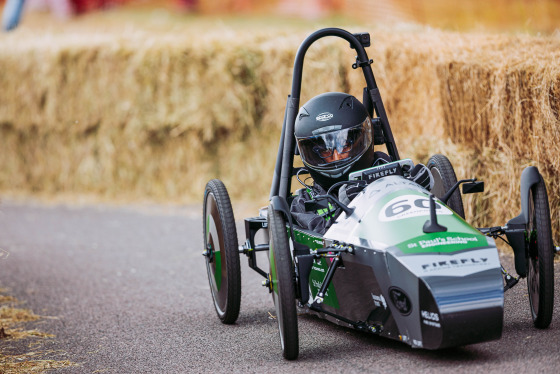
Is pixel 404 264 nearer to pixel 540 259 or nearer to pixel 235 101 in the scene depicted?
pixel 540 259

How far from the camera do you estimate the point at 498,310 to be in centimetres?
445

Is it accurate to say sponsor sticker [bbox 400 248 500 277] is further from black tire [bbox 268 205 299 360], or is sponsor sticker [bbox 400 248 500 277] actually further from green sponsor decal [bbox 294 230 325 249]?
green sponsor decal [bbox 294 230 325 249]

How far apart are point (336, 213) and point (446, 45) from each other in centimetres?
370

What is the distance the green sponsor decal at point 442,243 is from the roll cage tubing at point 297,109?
62.0 inches

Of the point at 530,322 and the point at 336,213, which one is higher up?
the point at 336,213

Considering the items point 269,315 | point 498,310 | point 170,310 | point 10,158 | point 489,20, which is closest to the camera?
point 498,310

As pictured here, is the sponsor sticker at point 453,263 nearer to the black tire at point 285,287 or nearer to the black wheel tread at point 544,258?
the black wheel tread at point 544,258

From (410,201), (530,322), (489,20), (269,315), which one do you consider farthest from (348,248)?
(489,20)

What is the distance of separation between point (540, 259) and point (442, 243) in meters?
0.69

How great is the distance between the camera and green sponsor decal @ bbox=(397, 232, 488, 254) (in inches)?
182

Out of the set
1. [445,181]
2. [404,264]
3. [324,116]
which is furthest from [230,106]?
[404,264]

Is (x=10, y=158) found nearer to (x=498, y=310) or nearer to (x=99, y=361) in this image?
(x=99, y=361)

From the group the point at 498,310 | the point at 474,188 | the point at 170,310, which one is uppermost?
the point at 474,188

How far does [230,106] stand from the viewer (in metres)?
12.0
